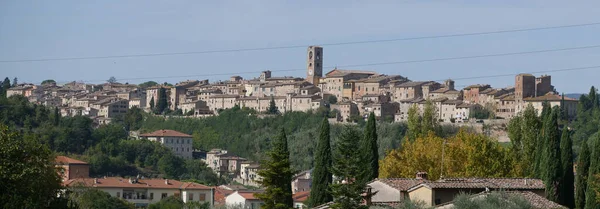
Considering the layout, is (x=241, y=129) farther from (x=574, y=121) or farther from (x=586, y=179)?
(x=586, y=179)

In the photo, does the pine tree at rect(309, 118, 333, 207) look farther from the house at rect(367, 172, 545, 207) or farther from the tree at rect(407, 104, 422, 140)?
the tree at rect(407, 104, 422, 140)

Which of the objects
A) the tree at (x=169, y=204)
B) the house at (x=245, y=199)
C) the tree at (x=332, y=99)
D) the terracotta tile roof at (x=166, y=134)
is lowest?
the tree at (x=169, y=204)

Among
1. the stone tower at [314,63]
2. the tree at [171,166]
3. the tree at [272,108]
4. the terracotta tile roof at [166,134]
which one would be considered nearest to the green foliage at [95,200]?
the tree at [171,166]

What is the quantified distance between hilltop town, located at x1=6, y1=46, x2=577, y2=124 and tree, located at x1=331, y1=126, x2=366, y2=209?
8761cm

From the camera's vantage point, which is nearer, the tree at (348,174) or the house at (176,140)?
the tree at (348,174)

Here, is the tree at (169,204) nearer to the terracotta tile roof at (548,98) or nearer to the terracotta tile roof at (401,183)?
the terracotta tile roof at (401,183)

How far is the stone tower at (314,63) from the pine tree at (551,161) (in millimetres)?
116920

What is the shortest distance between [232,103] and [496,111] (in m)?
32.5

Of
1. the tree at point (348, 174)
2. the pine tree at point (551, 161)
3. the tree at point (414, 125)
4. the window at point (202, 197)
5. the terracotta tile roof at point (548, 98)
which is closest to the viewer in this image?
the tree at point (348, 174)

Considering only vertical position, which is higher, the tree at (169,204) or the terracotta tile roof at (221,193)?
the tree at (169,204)

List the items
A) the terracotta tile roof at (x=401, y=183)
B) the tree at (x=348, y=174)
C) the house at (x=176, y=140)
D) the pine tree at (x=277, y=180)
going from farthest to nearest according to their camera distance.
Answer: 1. the house at (x=176, y=140)
2. the pine tree at (x=277, y=180)
3. the terracotta tile roof at (x=401, y=183)
4. the tree at (x=348, y=174)

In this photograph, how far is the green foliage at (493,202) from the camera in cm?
3594

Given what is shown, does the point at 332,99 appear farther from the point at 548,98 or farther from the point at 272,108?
the point at 548,98

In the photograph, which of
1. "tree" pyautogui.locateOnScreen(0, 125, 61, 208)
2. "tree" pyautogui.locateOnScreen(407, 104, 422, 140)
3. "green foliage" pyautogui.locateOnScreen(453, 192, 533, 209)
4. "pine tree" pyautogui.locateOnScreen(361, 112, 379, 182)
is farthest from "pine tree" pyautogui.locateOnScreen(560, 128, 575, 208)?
"tree" pyautogui.locateOnScreen(407, 104, 422, 140)
